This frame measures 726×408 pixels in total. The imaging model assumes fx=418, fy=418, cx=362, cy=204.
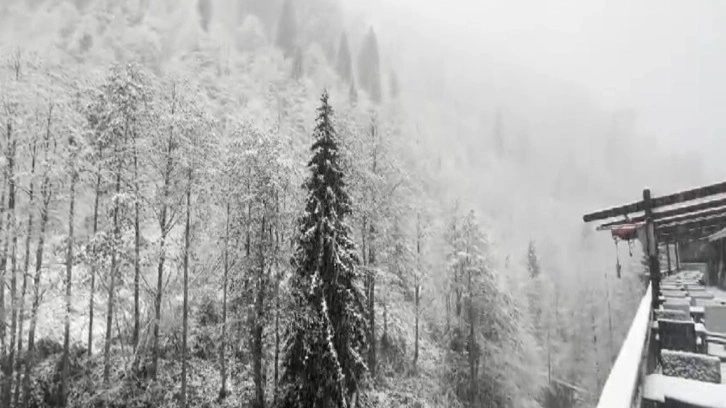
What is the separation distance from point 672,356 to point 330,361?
34.6 ft

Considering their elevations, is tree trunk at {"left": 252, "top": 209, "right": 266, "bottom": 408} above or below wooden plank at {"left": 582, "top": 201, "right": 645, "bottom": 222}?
below

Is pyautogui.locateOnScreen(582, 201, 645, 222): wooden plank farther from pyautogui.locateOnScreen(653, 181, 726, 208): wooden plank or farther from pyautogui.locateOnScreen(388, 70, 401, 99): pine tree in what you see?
pyautogui.locateOnScreen(388, 70, 401, 99): pine tree

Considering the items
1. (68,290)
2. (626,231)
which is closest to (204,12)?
(68,290)

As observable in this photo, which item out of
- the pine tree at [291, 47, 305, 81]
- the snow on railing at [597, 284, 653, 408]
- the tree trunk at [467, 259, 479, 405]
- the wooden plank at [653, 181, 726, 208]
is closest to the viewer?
the snow on railing at [597, 284, 653, 408]

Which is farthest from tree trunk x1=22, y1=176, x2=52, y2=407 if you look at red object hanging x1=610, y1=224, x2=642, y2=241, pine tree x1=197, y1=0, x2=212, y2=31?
pine tree x1=197, y1=0, x2=212, y2=31

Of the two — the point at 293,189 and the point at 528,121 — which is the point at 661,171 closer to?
the point at 528,121

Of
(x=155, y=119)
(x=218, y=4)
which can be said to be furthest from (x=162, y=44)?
(x=155, y=119)

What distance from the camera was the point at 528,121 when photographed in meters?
153

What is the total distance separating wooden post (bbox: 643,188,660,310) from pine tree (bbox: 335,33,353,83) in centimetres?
7525

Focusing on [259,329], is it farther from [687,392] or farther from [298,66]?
[298,66]

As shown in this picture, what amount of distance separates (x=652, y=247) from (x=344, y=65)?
7874 cm

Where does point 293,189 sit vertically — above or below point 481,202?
below

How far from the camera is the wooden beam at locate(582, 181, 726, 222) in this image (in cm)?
714

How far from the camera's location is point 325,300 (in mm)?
13305
